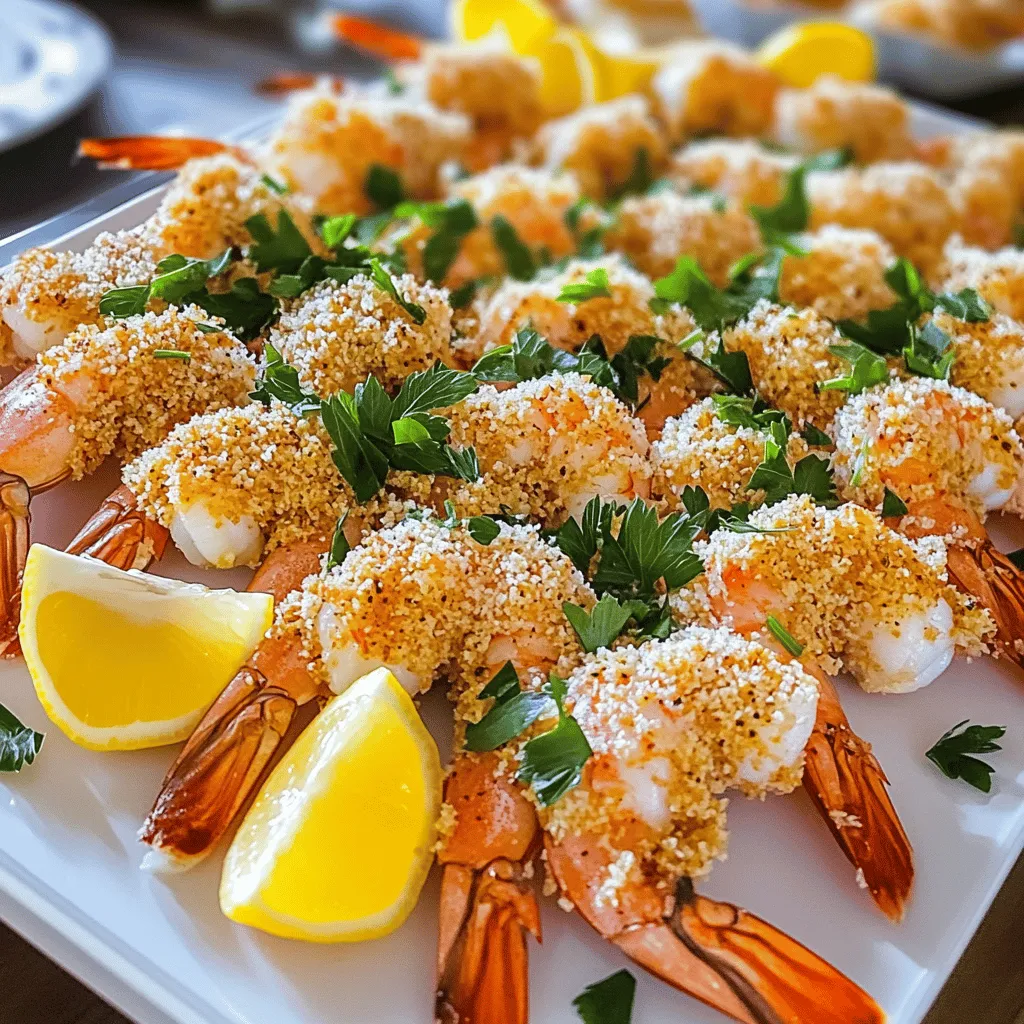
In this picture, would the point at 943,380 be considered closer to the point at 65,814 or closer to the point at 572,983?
the point at 572,983

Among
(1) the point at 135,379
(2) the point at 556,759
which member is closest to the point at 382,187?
(1) the point at 135,379

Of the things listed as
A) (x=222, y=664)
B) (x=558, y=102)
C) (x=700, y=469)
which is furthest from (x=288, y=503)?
(x=558, y=102)

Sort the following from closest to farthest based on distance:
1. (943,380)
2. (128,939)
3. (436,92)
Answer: (128,939) < (943,380) < (436,92)

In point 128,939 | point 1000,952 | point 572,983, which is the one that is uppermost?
point 128,939

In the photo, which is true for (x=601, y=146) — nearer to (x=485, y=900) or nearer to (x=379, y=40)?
(x=379, y=40)

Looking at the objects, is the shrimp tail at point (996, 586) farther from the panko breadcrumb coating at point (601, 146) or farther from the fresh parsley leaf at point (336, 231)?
the panko breadcrumb coating at point (601, 146)

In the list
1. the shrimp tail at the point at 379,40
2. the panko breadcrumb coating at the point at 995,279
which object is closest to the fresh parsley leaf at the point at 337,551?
the panko breadcrumb coating at the point at 995,279
